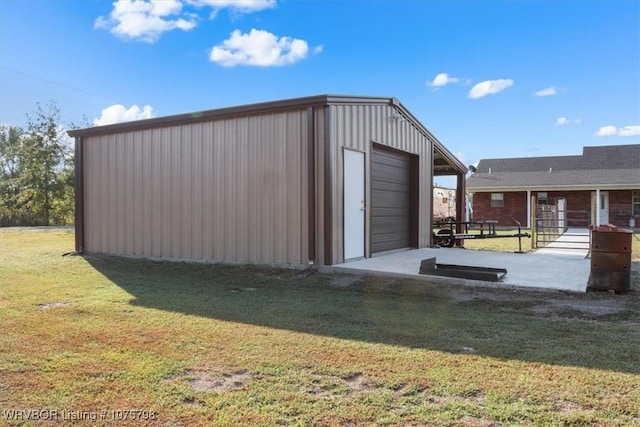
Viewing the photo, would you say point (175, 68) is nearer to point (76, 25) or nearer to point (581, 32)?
point (76, 25)

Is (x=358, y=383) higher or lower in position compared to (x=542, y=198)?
lower

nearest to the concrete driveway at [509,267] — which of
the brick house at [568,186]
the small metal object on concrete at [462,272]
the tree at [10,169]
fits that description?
the small metal object on concrete at [462,272]

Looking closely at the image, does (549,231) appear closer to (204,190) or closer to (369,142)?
(369,142)

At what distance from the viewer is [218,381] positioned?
2887 mm

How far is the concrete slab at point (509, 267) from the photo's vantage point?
6.24m

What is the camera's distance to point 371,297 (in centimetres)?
578

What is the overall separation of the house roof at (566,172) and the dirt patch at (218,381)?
2347 cm

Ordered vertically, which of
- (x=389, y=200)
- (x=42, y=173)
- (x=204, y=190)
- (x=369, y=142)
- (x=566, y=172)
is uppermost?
(x=42, y=173)

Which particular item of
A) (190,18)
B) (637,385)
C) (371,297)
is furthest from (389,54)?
(637,385)

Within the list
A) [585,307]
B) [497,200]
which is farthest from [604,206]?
[585,307]

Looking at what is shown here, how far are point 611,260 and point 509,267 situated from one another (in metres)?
1.85

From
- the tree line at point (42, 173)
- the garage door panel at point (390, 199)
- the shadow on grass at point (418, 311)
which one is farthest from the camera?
the tree line at point (42, 173)

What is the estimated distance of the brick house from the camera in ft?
72.1

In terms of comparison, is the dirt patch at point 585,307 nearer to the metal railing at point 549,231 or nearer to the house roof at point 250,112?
the house roof at point 250,112
